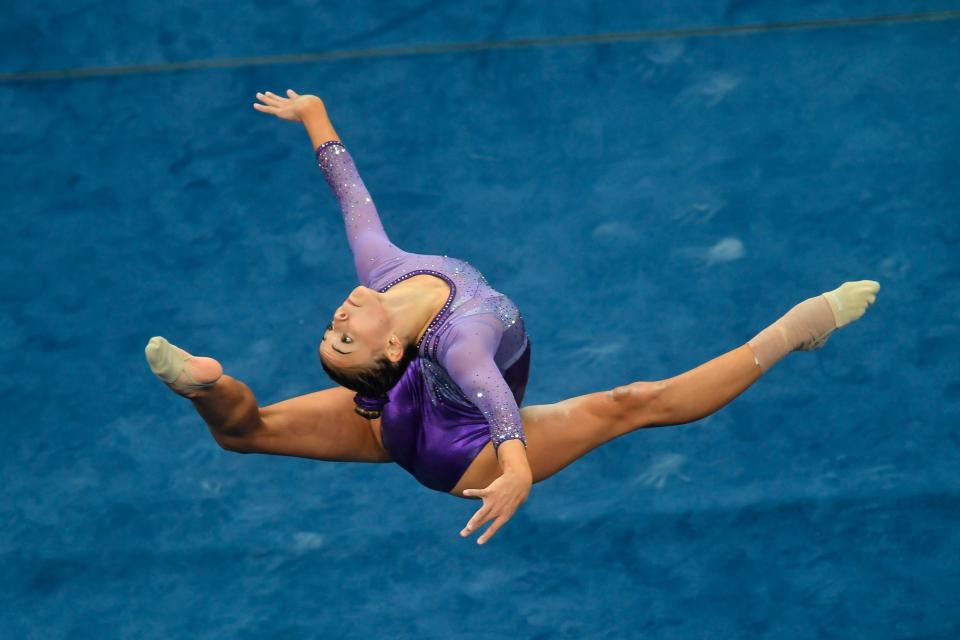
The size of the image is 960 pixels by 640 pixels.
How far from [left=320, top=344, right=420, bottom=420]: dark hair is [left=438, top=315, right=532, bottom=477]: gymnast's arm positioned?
0.39ft

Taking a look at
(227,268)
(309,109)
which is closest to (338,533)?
(227,268)

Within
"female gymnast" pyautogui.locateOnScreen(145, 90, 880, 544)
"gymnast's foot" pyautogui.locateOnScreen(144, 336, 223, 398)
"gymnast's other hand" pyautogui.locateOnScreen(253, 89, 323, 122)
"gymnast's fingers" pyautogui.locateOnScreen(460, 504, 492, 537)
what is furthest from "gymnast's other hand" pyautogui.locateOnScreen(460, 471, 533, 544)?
"gymnast's other hand" pyautogui.locateOnScreen(253, 89, 323, 122)

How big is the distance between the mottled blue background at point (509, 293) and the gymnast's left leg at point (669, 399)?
0.77 m

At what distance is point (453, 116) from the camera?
5.39m

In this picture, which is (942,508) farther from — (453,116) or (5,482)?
(5,482)

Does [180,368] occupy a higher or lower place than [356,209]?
lower

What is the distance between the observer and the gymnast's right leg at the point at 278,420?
12.7 ft

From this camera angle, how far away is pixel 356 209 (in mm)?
4148

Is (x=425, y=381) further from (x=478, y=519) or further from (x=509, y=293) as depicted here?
(x=509, y=293)

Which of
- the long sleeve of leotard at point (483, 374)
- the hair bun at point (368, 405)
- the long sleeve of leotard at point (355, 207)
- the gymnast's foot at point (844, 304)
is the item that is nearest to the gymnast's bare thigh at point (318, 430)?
the hair bun at point (368, 405)

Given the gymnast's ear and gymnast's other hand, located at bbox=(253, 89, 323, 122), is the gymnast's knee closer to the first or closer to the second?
the gymnast's ear

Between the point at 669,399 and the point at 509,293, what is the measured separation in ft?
3.50

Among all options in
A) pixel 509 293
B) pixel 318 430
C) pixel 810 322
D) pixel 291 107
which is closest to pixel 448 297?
pixel 318 430

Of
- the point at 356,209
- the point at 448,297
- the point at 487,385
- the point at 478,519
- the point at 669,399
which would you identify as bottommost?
the point at 478,519
